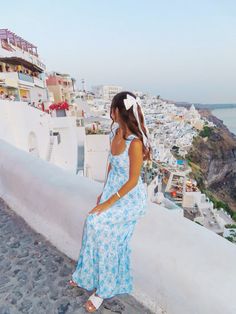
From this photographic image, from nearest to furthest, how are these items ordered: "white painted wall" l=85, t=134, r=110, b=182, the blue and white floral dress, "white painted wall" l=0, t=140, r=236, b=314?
"white painted wall" l=0, t=140, r=236, b=314
the blue and white floral dress
"white painted wall" l=85, t=134, r=110, b=182

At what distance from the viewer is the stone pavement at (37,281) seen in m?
1.96

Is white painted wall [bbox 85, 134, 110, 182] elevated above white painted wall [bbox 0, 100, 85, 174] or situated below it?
below

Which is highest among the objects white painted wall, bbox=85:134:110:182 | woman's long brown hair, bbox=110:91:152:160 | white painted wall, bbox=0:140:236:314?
woman's long brown hair, bbox=110:91:152:160

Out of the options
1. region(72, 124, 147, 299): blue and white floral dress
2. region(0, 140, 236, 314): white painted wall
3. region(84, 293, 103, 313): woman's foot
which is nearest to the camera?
region(0, 140, 236, 314): white painted wall

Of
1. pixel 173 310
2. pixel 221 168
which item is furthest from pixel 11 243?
pixel 221 168

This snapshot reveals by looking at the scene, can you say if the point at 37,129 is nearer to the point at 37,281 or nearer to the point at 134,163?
the point at 37,281

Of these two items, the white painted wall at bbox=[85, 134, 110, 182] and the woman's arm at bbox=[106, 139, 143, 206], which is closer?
the woman's arm at bbox=[106, 139, 143, 206]

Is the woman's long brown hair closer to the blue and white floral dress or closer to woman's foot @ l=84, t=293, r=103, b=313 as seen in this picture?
the blue and white floral dress

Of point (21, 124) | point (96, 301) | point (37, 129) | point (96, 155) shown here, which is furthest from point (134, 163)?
point (96, 155)

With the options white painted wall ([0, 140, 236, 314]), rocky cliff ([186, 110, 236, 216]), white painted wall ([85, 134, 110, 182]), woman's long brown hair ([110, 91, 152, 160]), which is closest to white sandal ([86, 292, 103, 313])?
white painted wall ([0, 140, 236, 314])

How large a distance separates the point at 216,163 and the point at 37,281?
184 feet

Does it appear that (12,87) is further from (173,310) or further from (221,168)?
(221,168)

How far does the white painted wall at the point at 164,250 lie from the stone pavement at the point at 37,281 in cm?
11

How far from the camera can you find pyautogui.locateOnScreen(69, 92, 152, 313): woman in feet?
5.37
